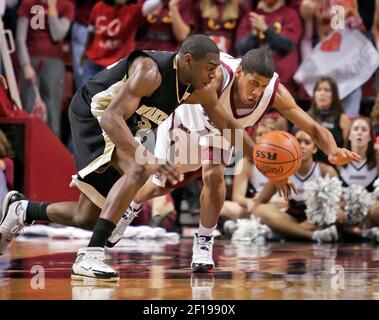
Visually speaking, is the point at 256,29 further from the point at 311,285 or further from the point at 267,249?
the point at 311,285

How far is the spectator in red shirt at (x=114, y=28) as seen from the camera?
8.72m

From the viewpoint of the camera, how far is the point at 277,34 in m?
8.30

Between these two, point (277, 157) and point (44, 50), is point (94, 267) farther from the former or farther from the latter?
point (44, 50)

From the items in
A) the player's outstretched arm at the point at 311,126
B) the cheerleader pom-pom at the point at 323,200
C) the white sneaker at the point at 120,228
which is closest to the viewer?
the player's outstretched arm at the point at 311,126

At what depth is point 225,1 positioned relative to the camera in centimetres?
863

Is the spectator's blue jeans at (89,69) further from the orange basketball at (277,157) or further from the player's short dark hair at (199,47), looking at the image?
the player's short dark hair at (199,47)

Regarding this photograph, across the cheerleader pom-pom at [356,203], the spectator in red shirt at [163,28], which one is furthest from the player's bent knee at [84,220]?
the spectator in red shirt at [163,28]

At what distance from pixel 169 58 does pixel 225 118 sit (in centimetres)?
58

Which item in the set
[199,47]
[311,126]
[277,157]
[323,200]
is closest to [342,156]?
[311,126]

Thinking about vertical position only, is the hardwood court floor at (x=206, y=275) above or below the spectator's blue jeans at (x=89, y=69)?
below

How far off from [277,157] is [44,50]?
4.16 meters

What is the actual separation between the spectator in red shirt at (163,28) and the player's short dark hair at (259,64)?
12.3ft

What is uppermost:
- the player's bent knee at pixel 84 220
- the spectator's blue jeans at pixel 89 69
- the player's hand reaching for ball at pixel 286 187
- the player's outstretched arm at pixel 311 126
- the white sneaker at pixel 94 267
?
the spectator's blue jeans at pixel 89 69

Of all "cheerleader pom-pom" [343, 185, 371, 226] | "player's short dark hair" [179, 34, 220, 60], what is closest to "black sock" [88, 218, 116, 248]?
"player's short dark hair" [179, 34, 220, 60]
